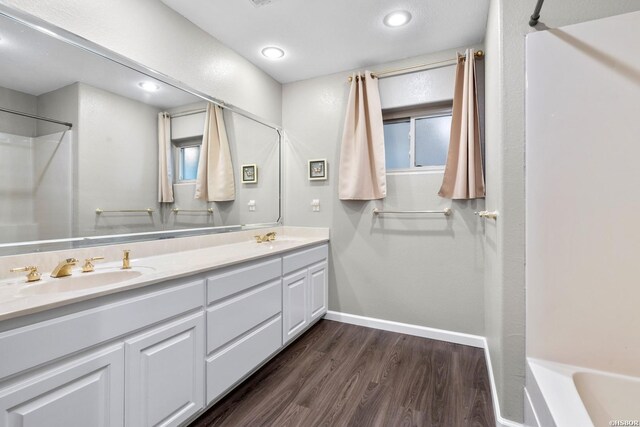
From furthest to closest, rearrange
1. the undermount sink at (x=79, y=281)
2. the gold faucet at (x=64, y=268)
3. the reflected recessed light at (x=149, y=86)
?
1. the reflected recessed light at (x=149, y=86)
2. the gold faucet at (x=64, y=268)
3. the undermount sink at (x=79, y=281)

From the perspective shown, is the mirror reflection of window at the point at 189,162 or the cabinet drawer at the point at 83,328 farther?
the mirror reflection of window at the point at 189,162

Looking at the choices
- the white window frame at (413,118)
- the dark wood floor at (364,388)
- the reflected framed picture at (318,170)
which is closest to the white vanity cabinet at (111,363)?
the dark wood floor at (364,388)

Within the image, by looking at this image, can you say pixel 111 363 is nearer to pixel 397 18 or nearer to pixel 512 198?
pixel 512 198

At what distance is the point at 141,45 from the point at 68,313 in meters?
1.56

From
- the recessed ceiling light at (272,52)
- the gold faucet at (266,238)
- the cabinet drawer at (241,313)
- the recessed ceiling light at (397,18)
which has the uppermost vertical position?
the recessed ceiling light at (272,52)

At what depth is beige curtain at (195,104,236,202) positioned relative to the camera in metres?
2.23

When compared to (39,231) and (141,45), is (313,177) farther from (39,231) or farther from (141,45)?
(39,231)

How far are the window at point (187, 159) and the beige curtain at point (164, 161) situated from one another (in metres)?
0.06

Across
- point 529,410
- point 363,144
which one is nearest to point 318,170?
point 363,144

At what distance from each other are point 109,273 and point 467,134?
2496 mm

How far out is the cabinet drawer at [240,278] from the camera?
151 centimetres

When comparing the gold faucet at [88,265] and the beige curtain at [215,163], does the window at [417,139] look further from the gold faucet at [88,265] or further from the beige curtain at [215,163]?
the gold faucet at [88,265]

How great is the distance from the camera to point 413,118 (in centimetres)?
259

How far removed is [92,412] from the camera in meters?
1.01
